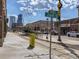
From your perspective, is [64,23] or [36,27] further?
[36,27]

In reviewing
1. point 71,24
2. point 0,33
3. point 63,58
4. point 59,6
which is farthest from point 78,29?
point 63,58

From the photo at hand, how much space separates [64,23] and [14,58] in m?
89.1

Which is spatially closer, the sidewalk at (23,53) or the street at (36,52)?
the sidewalk at (23,53)

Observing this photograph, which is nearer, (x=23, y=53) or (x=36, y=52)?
(x=23, y=53)

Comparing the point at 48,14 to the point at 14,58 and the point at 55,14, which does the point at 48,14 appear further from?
the point at 14,58

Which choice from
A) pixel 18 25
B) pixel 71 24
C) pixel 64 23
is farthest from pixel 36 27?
pixel 71 24

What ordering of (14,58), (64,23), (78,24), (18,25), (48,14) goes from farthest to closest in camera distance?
(18,25) → (64,23) → (78,24) → (14,58) → (48,14)

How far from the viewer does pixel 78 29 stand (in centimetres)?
8738

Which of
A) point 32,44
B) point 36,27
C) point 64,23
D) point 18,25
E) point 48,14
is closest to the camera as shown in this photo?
point 48,14

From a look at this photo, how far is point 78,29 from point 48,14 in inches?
2909

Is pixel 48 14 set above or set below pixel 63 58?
above

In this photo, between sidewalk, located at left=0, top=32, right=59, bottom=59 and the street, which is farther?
the street

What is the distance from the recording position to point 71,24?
95.4 metres

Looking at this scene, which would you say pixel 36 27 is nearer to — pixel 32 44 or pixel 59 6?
pixel 59 6
